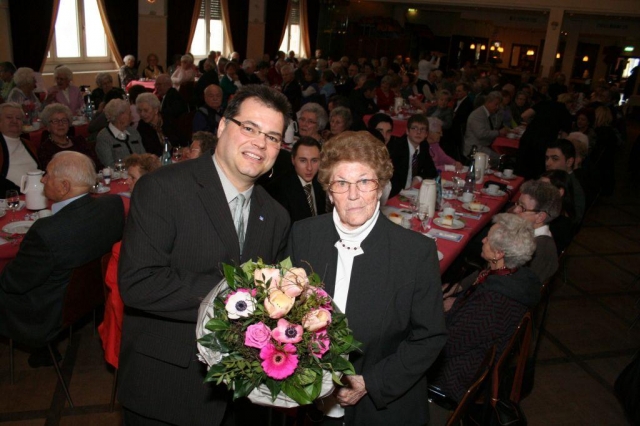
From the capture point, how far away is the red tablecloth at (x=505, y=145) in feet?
26.9

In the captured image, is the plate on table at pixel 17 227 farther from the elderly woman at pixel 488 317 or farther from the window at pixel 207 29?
the window at pixel 207 29

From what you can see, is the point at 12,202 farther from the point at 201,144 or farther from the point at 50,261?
the point at 201,144

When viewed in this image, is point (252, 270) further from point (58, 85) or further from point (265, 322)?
point (58, 85)

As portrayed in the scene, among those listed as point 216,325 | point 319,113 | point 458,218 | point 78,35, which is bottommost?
point 458,218

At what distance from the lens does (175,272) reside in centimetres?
165

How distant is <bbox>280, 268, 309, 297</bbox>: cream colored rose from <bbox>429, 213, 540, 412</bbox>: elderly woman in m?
1.45

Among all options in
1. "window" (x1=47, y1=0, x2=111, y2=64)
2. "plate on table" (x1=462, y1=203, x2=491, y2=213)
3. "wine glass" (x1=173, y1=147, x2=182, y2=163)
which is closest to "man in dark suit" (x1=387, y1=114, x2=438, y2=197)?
"plate on table" (x1=462, y1=203, x2=491, y2=213)

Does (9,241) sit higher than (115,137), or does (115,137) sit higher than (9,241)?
(115,137)

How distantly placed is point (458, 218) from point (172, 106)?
4.45 metres

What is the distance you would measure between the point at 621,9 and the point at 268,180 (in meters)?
15.7

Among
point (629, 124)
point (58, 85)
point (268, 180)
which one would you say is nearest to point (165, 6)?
point (58, 85)

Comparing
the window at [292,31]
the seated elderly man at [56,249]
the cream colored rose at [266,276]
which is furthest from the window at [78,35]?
the cream colored rose at [266,276]

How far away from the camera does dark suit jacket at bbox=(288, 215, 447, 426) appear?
1.82 meters

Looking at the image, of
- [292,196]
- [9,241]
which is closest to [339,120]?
[292,196]
